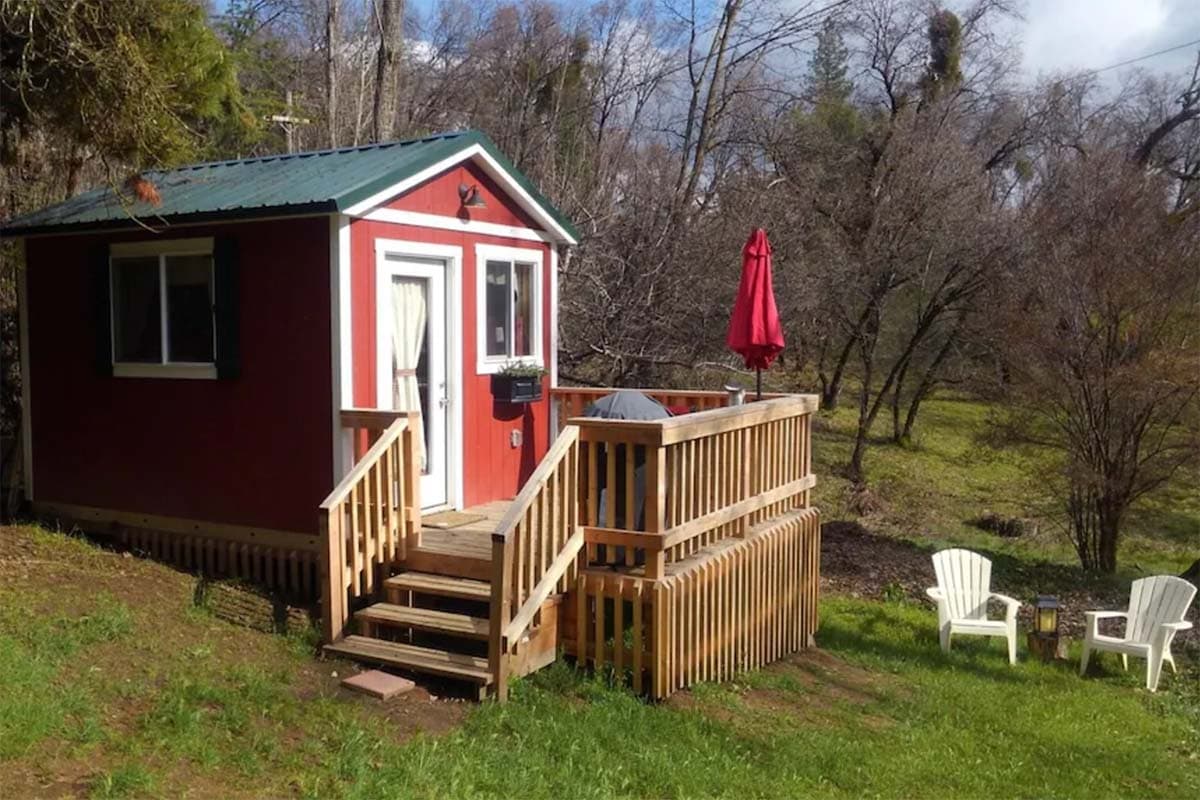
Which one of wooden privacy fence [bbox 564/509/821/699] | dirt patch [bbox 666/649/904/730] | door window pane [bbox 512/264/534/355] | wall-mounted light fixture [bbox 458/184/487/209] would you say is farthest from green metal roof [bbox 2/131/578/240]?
dirt patch [bbox 666/649/904/730]

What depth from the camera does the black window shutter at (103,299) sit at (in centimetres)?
820

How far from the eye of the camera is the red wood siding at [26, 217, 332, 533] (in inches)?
289

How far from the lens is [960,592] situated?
29.9 ft

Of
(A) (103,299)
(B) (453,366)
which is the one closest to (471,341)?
(B) (453,366)

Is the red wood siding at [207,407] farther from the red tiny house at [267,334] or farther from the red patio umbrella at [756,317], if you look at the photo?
the red patio umbrella at [756,317]

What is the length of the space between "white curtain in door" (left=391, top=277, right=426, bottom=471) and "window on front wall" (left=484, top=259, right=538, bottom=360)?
729mm

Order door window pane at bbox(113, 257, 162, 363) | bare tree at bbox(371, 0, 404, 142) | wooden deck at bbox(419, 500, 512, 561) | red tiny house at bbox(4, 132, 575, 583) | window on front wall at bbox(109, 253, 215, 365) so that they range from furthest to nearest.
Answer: bare tree at bbox(371, 0, 404, 142)
door window pane at bbox(113, 257, 162, 363)
window on front wall at bbox(109, 253, 215, 365)
red tiny house at bbox(4, 132, 575, 583)
wooden deck at bbox(419, 500, 512, 561)

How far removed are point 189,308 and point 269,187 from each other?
1.07 m

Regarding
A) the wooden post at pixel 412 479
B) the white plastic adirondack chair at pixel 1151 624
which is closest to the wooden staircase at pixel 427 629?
the wooden post at pixel 412 479

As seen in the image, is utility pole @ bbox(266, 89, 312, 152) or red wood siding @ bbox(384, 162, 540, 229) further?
utility pole @ bbox(266, 89, 312, 152)

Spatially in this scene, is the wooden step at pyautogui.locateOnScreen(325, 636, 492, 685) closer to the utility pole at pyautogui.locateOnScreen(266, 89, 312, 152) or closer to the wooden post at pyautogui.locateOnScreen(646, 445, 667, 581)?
the wooden post at pyautogui.locateOnScreen(646, 445, 667, 581)

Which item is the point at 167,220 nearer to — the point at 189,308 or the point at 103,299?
the point at 189,308

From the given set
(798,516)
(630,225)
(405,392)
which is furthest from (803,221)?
(405,392)

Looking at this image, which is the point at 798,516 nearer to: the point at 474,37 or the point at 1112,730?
the point at 1112,730
